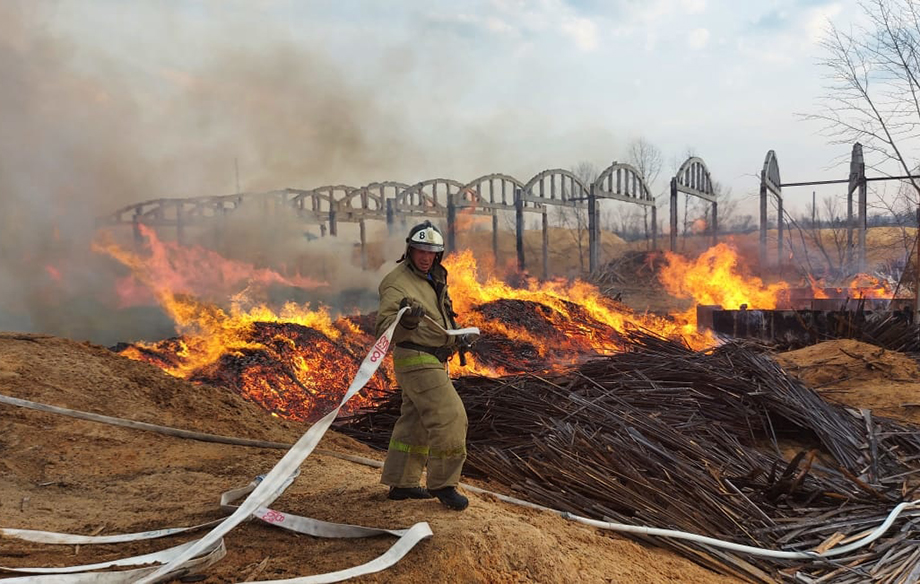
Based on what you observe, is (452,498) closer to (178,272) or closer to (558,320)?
(558,320)

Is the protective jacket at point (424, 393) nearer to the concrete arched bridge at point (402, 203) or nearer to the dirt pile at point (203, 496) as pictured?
the dirt pile at point (203, 496)

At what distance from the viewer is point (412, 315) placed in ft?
11.7

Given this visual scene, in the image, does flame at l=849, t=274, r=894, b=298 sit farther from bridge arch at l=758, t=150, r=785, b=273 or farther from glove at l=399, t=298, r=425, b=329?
glove at l=399, t=298, r=425, b=329

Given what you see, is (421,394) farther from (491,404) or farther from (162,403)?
(162,403)

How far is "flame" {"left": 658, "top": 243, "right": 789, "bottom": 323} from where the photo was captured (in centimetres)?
1759

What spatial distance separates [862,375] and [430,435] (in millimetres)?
7951

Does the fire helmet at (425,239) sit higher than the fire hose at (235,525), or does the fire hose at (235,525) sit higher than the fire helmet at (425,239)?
the fire helmet at (425,239)

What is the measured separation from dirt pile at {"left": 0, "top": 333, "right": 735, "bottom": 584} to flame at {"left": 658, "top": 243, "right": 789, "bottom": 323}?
43.5 ft

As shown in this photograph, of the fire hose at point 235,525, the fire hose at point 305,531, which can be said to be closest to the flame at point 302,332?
the fire hose at point 305,531

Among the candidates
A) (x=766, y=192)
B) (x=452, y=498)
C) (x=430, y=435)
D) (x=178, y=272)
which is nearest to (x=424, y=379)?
(x=430, y=435)

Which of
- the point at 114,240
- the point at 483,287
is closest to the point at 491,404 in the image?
the point at 483,287

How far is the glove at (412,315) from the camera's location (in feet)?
11.7

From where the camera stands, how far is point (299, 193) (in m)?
19.4

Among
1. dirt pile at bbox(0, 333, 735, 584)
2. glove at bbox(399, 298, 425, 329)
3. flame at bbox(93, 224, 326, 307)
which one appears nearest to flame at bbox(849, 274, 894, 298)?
dirt pile at bbox(0, 333, 735, 584)
